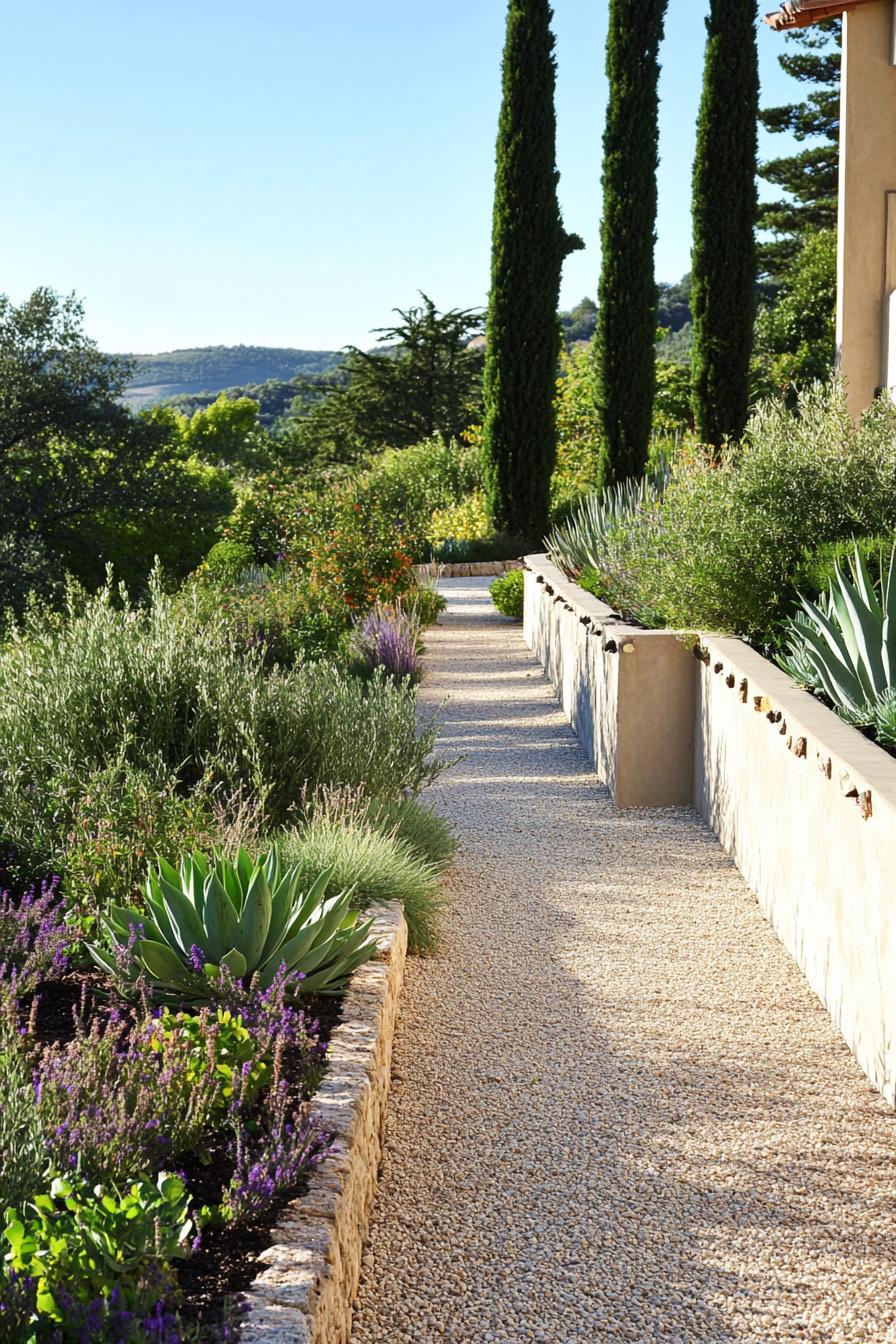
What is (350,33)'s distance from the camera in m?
14.5

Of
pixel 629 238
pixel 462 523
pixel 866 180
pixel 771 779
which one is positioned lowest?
pixel 771 779

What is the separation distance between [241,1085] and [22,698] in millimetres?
2642

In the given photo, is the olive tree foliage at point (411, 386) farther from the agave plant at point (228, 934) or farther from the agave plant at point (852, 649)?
the agave plant at point (228, 934)

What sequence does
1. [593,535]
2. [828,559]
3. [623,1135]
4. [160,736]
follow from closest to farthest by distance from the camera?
[623,1135] < [160,736] < [828,559] < [593,535]

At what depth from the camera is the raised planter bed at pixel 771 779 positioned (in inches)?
124

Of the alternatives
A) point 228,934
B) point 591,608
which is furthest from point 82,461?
point 228,934

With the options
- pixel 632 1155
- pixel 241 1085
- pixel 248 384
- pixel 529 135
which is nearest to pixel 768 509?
pixel 632 1155

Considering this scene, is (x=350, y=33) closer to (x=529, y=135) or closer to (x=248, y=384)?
(x=529, y=135)

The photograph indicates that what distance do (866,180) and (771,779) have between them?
776cm

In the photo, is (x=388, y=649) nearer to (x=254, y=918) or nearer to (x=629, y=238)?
(x=254, y=918)

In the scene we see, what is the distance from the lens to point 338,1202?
2.20 metres

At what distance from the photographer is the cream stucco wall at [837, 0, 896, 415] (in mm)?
10203

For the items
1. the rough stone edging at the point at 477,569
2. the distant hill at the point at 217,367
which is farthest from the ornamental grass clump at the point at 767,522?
the distant hill at the point at 217,367

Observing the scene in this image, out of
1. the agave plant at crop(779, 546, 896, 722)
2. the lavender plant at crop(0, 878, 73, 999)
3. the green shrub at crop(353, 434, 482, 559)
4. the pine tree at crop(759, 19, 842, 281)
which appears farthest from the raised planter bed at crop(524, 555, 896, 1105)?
the pine tree at crop(759, 19, 842, 281)
